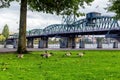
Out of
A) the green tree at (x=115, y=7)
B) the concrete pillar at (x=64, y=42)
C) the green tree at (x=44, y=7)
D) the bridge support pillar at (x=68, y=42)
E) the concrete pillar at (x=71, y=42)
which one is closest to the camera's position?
the green tree at (x=44, y=7)

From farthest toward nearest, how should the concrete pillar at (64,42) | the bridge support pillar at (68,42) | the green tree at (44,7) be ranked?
the concrete pillar at (64,42) → the bridge support pillar at (68,42) → the green tree at (44,7)

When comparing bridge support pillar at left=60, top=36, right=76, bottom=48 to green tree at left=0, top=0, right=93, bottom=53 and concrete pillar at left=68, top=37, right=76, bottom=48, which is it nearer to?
concrete pillar at left=68, top=37, right=76, bottom=48

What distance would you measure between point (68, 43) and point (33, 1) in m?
135

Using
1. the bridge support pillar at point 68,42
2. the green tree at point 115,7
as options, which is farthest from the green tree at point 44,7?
the bridge support pillar at point 68,42

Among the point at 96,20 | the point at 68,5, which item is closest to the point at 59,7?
the point at 68,5

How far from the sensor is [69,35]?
564ft

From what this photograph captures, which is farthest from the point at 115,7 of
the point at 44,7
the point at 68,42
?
the point at 68,42

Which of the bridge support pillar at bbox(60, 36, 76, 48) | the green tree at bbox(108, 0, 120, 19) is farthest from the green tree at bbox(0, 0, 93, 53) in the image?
the bridge support pillar at bbox(60, 36, 76, 48)

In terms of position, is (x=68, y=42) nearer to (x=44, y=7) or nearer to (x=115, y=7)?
(x=115, y=7)

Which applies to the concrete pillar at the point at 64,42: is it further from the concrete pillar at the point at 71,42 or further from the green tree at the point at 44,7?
the green tree at the point at 44,7

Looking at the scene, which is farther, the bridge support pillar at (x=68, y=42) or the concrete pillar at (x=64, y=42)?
the concrete pillar at (x=64, y=42)

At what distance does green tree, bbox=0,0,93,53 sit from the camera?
3316cm

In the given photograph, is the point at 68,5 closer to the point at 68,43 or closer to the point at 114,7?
the point at 114,7

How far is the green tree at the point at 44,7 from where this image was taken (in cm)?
3316
